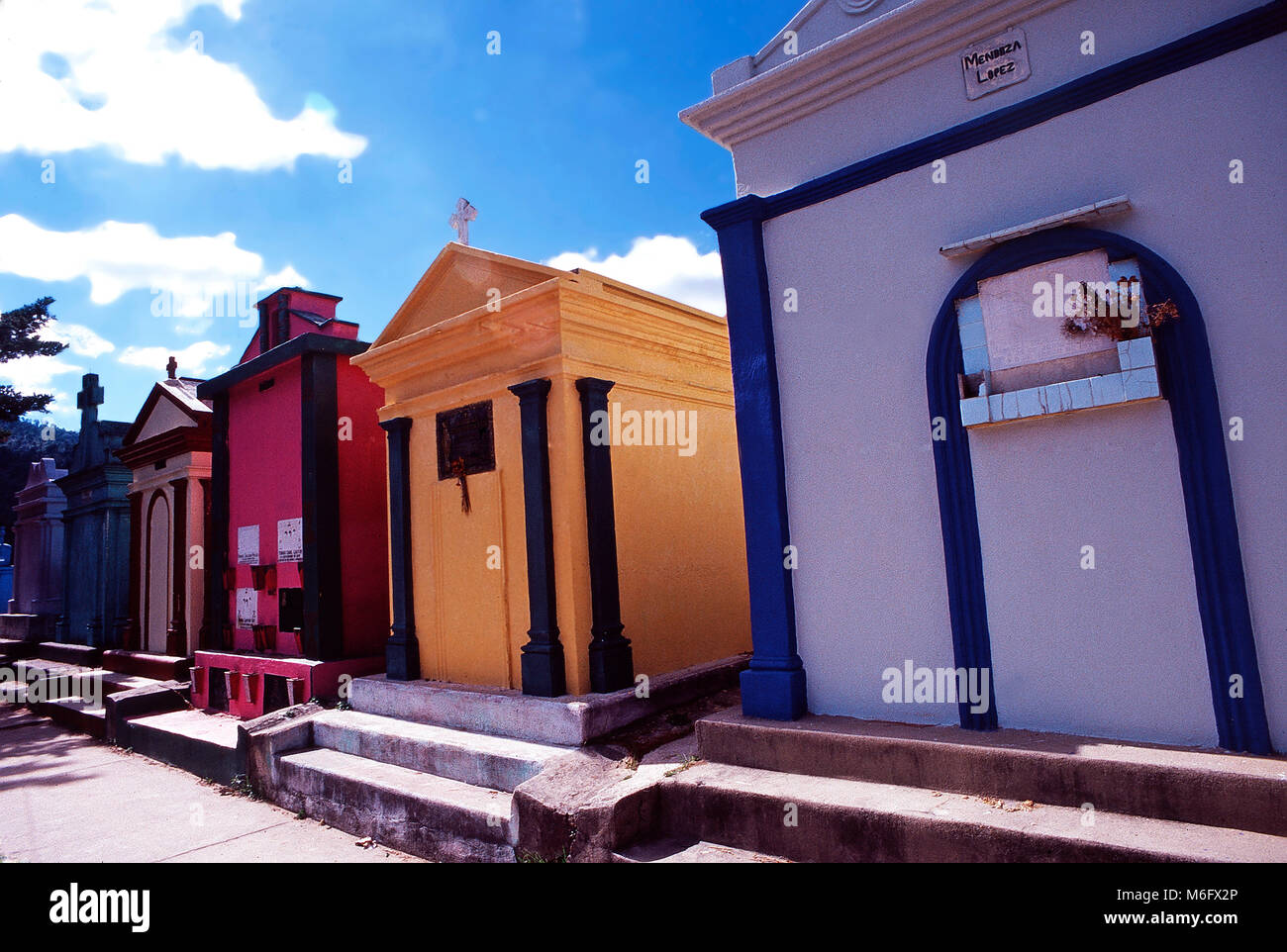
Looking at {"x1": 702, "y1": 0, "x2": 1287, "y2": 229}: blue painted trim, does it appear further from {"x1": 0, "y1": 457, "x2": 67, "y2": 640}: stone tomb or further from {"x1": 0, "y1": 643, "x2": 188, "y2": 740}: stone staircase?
{"x1": 0, "y1": 457, "x2": 67, "y2": 640}: stone tomb

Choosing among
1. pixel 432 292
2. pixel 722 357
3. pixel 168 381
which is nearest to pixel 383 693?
pixel 432 292

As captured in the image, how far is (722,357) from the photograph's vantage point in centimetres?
840

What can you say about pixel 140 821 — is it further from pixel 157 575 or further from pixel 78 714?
pixel 157 575

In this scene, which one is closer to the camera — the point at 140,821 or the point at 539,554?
the point at 539,554

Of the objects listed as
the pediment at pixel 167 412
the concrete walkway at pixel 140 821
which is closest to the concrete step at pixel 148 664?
the concrete walkway at pixel 140 821

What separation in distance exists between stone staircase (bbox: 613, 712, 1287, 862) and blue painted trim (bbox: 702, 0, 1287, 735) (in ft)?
1.45

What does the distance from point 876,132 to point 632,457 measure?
3454 mm

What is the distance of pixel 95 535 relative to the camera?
51.9ft

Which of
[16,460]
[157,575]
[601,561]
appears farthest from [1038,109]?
[16,460]

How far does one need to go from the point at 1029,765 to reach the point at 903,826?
2.38ft

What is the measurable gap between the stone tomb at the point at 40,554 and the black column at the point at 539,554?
1747 cm

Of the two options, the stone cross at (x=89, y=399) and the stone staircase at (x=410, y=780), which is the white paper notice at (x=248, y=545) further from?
the stone cross at (x=89, y=399)

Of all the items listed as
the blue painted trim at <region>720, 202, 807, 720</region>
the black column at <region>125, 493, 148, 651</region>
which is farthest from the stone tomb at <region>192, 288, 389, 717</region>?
the blue painted trim at <region>720, 202, 807, 720</region>

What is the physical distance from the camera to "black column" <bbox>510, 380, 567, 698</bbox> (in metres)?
6.47
